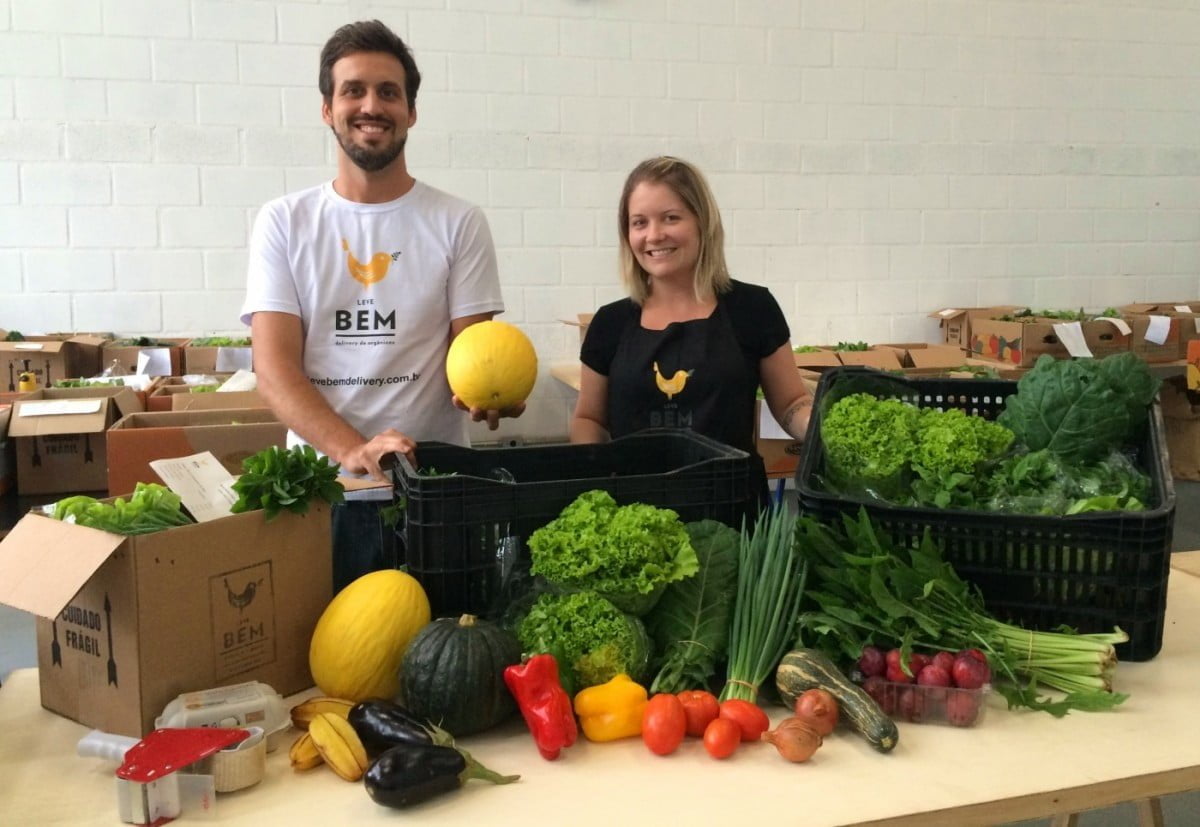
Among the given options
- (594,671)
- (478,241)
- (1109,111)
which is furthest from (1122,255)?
(594,671)

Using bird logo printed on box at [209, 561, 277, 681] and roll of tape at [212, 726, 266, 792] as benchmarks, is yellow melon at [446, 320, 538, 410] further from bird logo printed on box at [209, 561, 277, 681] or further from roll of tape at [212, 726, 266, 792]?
roll of tape at [212, 726, 266, 792]

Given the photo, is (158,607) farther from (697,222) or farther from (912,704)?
(697,222)

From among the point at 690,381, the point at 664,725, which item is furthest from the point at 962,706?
the point at 690,381

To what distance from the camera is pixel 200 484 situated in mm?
1503

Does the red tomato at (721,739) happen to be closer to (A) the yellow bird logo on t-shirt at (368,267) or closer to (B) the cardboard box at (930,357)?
(A) the yellow bird logo on t-shirt at (368,267)

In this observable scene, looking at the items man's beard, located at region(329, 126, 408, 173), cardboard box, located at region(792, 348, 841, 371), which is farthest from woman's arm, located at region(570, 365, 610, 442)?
cardboard box, located at region(792, 348, 841, 371)

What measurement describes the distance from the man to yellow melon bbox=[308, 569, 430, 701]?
0.96 m

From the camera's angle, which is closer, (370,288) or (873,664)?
(873,664)

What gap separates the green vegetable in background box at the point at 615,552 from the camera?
4.71 ft

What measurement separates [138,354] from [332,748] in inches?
143

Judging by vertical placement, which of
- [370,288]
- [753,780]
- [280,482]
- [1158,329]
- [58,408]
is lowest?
[753,780]

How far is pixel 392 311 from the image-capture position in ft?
8.16

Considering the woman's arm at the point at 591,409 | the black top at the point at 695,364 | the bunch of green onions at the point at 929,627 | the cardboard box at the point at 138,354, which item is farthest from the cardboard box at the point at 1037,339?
the cardboard box at the point at 138,354

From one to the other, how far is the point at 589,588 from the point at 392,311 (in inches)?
49.2
